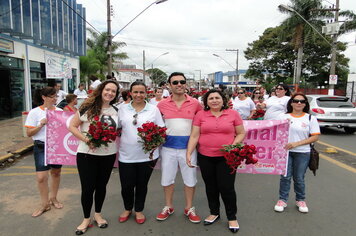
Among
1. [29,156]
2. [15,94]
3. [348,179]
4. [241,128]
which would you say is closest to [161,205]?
[241,128]

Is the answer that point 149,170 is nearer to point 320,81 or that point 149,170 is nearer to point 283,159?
point 283,159

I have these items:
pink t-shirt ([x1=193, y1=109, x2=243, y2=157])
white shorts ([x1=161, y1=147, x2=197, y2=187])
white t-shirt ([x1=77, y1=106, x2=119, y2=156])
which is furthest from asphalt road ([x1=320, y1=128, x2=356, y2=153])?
white t-shirt ([x1=77, y1=106, x2=119, y2=156])

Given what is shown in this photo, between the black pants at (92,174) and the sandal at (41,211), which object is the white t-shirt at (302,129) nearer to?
the black pants at (92,174)

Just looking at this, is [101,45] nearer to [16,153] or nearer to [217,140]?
[16,153]

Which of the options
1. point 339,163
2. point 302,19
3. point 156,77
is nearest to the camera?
point 339,163

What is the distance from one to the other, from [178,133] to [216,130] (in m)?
0.48

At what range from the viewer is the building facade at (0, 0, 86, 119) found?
11.1 m

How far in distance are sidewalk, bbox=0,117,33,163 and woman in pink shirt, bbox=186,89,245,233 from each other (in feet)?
16.8

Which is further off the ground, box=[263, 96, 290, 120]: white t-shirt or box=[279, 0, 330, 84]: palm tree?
box=[279, 0, 330, 84]: palm tree

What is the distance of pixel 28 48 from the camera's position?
518 inches

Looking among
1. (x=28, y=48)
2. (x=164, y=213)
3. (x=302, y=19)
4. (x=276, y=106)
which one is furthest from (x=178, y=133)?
(x=302, y=19)

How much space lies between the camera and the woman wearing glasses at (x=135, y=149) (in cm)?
311

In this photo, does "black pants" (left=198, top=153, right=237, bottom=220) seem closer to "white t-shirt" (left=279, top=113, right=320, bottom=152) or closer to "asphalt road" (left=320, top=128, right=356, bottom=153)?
"white t-shirt" (left=279, top=113, right=320, bottom=152)

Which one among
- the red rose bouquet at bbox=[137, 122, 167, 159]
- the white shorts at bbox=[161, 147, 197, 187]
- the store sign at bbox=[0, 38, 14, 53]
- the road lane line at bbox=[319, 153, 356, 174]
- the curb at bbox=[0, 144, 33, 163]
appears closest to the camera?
the red rose bouquet at bbox=[137, 122, 167, 159]
